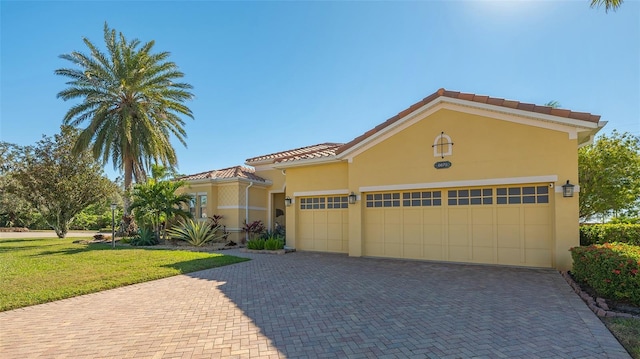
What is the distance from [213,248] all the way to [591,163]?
2008 cm

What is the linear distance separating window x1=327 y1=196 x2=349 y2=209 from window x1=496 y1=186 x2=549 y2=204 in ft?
19.3

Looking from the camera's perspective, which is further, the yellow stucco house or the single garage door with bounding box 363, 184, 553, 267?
the single garage door with bounding box 363, 184, 553, 267

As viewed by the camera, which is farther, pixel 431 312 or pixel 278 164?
pixel 278 164

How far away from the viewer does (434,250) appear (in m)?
11.7

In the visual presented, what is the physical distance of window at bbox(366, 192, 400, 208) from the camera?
1267 cm

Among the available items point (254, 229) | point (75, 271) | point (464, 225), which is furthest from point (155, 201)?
point (464, 225)

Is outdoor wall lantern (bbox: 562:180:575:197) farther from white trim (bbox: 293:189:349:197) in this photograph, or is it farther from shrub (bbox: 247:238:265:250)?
shrub (bbox: 247:238:265:250)

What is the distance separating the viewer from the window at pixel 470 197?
36.0ft

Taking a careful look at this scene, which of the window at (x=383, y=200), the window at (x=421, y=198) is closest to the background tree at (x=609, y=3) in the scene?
the window at (x=421, y=198)

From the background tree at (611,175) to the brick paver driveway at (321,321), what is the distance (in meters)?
11.1

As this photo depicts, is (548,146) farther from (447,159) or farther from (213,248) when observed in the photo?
(213,248)

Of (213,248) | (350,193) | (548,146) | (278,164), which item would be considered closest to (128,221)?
(213,248)

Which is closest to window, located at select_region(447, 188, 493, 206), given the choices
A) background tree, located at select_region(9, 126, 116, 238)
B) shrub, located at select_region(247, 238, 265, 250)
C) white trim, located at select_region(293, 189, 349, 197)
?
white trim, located at select_region(293, 189, 349, 197)

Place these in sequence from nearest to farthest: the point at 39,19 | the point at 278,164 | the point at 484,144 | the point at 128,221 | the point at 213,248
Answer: the point at 484,144
the point at 39,19
the point at 278,164
the point at 213,248
the point at 128,221
